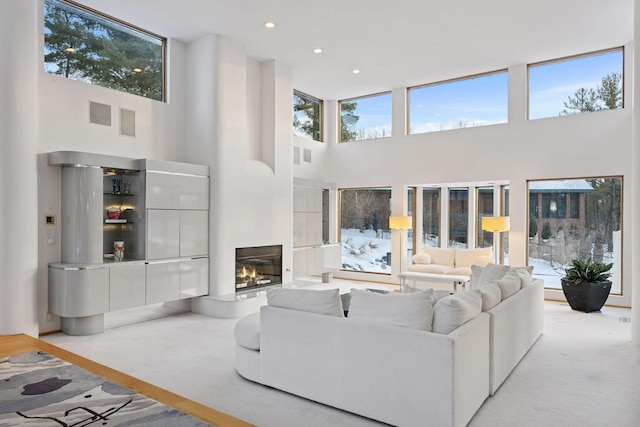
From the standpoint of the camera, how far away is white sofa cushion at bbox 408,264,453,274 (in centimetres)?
824

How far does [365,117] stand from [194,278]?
587 centimetres

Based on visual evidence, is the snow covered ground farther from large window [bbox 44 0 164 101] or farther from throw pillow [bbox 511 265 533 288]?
large window [bbox 44 0 164 101]

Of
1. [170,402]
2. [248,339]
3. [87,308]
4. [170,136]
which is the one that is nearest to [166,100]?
[170,136]

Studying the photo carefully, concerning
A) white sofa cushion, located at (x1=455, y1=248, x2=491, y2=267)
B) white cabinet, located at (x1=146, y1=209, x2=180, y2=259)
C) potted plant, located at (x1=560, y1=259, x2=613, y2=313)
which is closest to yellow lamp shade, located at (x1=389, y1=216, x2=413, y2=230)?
white sofa cushion, located at (x1=455, y1=248, x2=491, y2=267)

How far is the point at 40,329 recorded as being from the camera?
5.39 metres

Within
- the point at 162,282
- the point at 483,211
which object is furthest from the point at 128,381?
the point at 483,211

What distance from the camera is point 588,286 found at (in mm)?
6797

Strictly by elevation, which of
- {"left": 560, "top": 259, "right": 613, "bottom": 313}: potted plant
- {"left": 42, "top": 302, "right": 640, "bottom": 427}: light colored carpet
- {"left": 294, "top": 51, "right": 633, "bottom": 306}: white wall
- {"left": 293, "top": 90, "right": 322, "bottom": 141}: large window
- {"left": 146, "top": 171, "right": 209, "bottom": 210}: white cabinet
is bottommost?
{"left": 42, "top": 302, "right": 640, "bottom": 427}: light colored carpet

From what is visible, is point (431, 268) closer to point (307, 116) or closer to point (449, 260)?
point (449, 260)

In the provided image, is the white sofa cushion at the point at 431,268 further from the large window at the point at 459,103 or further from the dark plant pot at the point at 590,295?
the large window at the point at 459,103

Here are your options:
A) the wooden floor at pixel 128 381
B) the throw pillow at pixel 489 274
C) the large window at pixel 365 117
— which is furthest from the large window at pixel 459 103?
the wooden floor at pixel 128 381

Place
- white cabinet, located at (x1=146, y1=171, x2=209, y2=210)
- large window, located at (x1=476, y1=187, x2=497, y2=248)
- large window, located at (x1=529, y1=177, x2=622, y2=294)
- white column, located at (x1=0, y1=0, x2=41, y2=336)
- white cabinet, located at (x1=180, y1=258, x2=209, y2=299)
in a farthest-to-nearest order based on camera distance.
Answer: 1. large window, located at (x1=476, y1=187, x2=497, y2=248)
2. large window, located at (x1=529, y1=177, x2=622, y2=294)
3. white cabinet, located at (x1=180, y1=258, x2=209, y2=299)
4. white cabinet, located at (x1=146, y1=171, x2=209, y2=210)
5. white column, located at (x1=0, y1=0, x2=41, y2=336)

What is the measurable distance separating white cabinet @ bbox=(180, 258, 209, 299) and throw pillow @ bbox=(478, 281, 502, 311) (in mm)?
4312

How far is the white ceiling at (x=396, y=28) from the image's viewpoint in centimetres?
580
